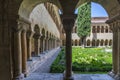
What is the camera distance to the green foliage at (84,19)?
46.6 m

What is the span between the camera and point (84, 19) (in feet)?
155

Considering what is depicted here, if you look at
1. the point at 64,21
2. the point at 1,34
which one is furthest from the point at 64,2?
the point at 1,34

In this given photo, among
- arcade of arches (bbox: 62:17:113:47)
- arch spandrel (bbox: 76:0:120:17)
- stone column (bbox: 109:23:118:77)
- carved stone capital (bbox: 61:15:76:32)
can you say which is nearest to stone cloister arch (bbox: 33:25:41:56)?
arch spandrel (bbox: 76:0:120:17)

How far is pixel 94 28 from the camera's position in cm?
5953

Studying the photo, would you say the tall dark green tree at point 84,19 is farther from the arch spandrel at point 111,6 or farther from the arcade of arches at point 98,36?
the arch spandrel at point 111,6

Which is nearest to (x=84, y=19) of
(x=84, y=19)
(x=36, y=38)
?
(x=84, y=19)

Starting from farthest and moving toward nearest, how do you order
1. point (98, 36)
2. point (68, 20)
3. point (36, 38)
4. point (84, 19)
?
point (98, 36) < point (84, 19) < point (36, 38) < point (68, 20)

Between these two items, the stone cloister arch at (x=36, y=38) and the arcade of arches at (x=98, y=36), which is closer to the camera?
the stone cloister arch at (x=36, y=38)

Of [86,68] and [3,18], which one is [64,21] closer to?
[3,18]

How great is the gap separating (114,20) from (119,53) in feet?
4.12

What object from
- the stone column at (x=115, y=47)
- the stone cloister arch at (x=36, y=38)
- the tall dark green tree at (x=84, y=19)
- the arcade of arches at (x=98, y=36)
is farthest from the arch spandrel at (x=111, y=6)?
the arcade of arches at (x=98, y=36)

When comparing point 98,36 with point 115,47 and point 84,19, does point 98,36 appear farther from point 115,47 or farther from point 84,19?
point 115,47

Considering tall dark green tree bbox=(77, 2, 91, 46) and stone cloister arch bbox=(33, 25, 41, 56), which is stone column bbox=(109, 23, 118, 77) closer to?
stone cloister arch bbox=(33, 25, 41, 56)

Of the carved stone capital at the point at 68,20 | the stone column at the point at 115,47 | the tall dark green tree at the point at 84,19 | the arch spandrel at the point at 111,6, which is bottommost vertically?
the stone column at the point at 115,47
